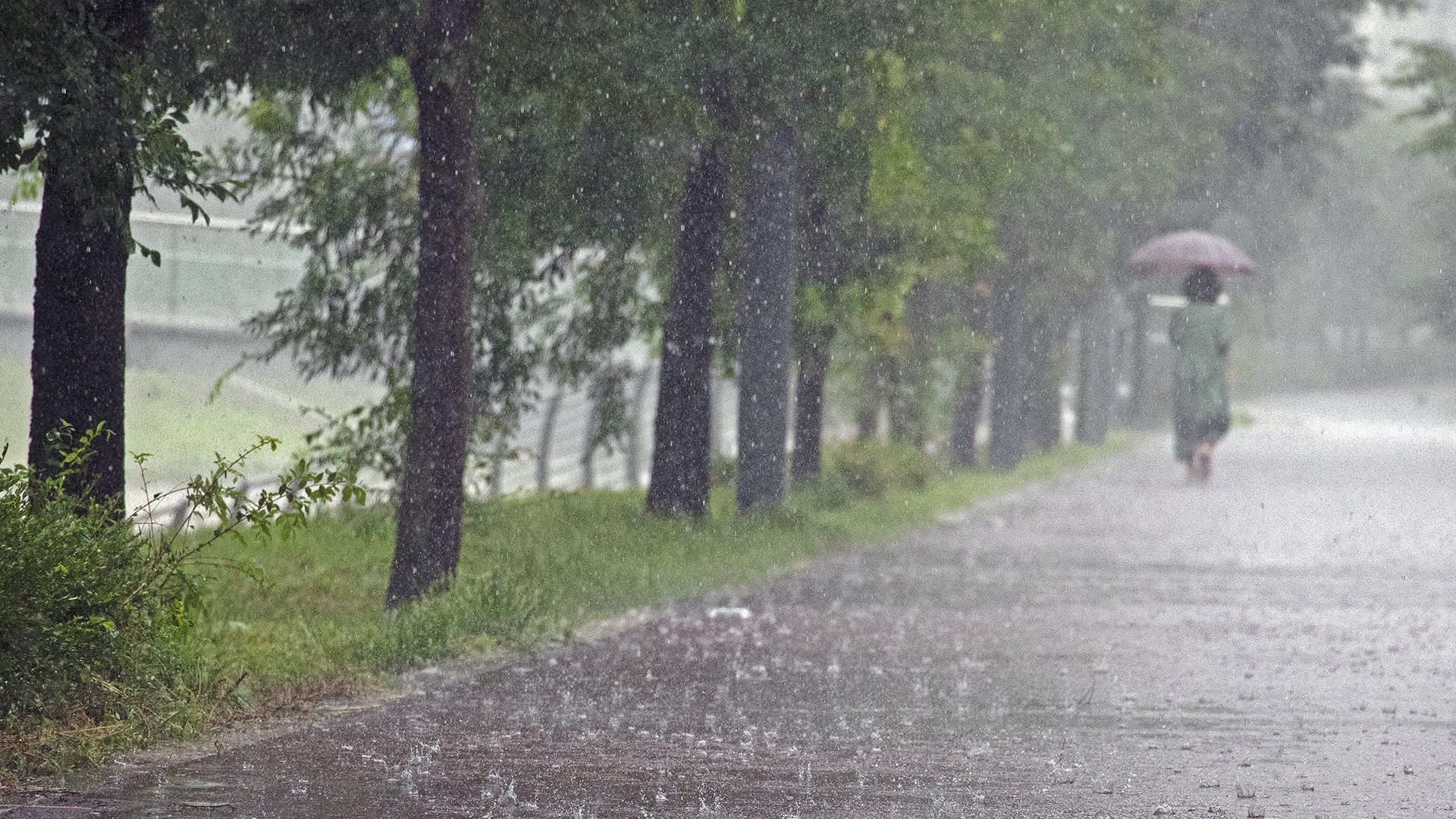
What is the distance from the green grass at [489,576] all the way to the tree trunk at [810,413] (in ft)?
5.14

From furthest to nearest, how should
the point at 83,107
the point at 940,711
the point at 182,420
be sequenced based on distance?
the point at 182,420, the point at 940,711, the point at 83,107

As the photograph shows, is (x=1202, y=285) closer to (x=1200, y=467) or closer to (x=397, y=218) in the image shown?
(x=1200, y=467)

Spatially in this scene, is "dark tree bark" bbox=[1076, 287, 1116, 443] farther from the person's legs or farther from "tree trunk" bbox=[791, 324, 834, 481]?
"tree trunk" bbox=[791, 324, 834, 481]

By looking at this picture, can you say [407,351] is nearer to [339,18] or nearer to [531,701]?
[339,18]

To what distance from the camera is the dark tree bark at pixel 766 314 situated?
2030 centimetres

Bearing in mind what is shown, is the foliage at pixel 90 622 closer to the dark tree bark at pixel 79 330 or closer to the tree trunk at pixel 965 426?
the dark tree bark at pixel 79 330

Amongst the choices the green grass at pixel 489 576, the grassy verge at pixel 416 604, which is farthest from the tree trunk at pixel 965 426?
the green grass at pixel 489 576

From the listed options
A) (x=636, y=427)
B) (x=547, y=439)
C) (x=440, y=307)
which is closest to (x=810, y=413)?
(x=636, y=427)

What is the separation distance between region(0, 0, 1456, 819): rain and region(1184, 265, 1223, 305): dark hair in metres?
0.10

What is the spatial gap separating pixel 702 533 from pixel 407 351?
3.36m

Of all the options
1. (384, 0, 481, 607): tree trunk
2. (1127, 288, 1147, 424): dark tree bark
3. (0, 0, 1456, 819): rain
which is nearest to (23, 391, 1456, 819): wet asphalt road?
(0, 0, 1456, 819): rain

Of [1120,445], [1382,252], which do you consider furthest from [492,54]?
[1382,252]

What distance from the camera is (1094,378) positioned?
50.4 m

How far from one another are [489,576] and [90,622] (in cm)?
497
